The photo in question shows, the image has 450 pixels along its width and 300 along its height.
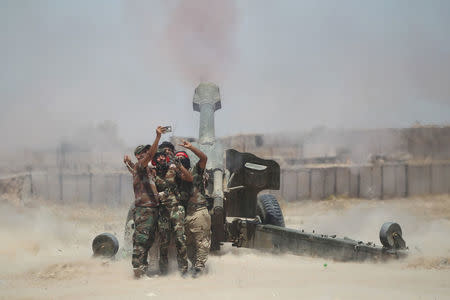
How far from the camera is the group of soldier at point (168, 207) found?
248 inches

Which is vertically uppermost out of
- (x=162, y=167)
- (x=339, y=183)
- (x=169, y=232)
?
(x=162, y=167)

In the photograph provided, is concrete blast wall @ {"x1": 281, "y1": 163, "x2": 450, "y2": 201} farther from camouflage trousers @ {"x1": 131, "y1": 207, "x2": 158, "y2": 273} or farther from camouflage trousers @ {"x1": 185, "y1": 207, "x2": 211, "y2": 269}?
camouflage trousers @ {"x1": 131, "y1": 207, "x2": 158, "y2": 273}

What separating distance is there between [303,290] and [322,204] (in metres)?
15.7

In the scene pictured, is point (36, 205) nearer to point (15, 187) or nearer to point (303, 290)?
point (15, 187)

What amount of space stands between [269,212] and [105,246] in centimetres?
278

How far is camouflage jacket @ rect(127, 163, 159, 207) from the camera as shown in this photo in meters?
6.36

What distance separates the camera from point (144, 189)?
21.0 ft

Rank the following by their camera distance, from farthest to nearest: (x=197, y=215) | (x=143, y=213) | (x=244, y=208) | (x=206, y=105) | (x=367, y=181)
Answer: (x=367, y=181) → (x=206, y=105) → (x=244, y=208) → (x=197, y=215) → (x=143, y=213)

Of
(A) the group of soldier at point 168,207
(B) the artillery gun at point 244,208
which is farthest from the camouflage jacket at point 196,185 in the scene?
(B) the artillery gun at point 244,208

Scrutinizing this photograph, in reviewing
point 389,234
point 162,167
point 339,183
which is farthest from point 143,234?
point 339,183

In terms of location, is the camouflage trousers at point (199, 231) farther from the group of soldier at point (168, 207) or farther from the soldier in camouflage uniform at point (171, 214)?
the soldier in camouflage uniform at point (171, 214)

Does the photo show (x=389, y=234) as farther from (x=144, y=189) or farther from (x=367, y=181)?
(x=367, y=181)

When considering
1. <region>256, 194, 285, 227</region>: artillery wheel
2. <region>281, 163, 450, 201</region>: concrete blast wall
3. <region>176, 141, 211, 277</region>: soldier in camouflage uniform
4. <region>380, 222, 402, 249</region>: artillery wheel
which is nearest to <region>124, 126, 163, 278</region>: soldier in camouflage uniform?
<region>176, 141, 211, 277</region>: soldier in camouflage uniform

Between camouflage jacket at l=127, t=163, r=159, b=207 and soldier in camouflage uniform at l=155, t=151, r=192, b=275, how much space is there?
11cm
